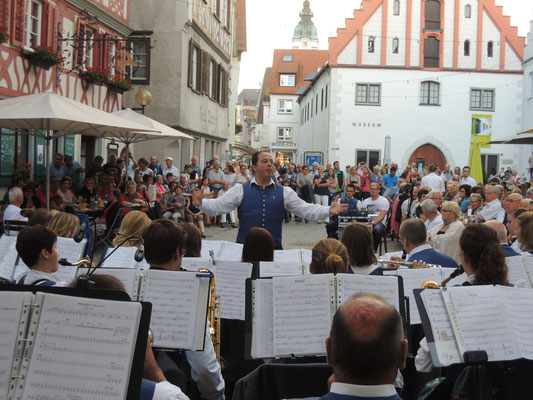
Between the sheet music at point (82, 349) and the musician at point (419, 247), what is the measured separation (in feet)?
13.6

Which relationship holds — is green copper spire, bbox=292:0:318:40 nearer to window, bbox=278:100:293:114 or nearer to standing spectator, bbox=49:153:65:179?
window, bbox=278:100:293:114

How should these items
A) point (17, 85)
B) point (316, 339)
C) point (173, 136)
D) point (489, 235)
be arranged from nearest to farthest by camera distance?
point (316, 339), point (489, 235), point (17, 85), point (173, 136)

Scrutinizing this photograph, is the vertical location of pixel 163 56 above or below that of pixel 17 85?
above

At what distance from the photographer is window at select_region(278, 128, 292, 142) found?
70.3 metres

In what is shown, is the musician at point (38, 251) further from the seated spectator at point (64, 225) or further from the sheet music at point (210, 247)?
the sheet music at point (210, 247)

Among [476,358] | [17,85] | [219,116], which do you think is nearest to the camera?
[476,358]

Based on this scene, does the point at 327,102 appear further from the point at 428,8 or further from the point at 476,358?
the point at 476,358

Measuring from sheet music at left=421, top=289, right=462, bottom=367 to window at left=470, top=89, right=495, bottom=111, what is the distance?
3645 centimetres

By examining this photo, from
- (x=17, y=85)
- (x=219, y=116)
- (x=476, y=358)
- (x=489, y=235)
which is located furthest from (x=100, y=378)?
(x=219, y=116)

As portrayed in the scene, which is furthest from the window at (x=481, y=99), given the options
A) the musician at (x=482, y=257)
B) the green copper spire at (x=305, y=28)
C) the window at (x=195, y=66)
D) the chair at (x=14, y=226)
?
the green copper spire at (x=305, y=28)

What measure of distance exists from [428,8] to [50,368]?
38.6 metres

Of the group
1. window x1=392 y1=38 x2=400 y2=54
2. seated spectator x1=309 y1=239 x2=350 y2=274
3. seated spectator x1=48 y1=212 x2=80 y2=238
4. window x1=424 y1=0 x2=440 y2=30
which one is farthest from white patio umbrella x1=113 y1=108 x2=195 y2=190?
window x1=424 y1=0 x2=440 y2=30

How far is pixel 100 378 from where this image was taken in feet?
7.75

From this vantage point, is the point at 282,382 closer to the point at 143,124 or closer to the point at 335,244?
the point at 335,244
